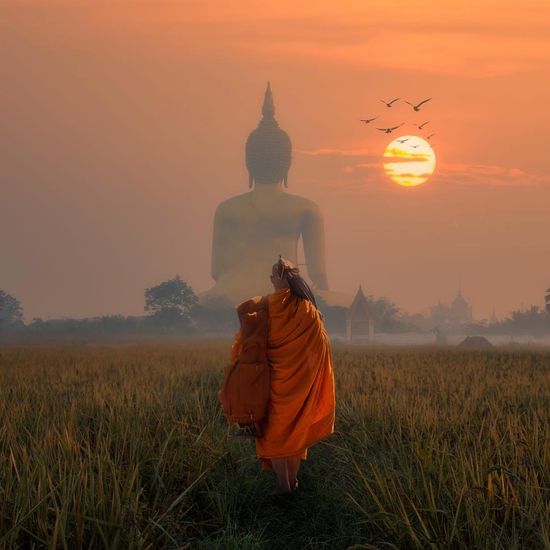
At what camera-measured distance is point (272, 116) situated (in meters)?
61.4

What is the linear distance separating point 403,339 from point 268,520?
64686mm

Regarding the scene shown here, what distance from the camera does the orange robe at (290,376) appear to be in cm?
625

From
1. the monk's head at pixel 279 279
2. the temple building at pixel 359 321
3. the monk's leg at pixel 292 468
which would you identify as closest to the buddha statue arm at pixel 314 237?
the temple building at pixel 359 321

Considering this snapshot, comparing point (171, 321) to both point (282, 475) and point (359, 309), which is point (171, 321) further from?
point (282, 475)

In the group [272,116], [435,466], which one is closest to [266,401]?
[435,466]

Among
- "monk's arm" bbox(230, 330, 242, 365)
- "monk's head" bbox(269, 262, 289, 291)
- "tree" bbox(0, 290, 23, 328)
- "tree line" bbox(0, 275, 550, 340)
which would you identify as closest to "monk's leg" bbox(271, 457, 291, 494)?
"monk's arm" bbox(230, 330, 242, 365)

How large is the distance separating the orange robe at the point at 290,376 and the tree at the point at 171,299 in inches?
2247

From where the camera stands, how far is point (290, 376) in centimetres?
627

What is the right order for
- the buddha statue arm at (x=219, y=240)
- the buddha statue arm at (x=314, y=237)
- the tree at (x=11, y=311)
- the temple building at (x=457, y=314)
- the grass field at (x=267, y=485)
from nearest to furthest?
the grass field at (x=267, y=485)
the buddha statue arm at (x=314, y=237)
the buddha statue arm at (x=219, y=240)
the tree at (x=11, y=311)
the temple building at (x=457, y=314)

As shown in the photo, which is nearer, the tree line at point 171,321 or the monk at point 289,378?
the monk at point 289,378

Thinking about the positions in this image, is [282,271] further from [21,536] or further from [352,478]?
[21,536]

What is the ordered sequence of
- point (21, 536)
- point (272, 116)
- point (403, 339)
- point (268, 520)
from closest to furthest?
point (21, 536)
point (268, 520)
point (272, 116)
point (403, 339)

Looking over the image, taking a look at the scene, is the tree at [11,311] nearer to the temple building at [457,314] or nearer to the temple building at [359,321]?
the temple building at [359,321]

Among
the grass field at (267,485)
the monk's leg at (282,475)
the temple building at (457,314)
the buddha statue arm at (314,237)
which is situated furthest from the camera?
the temple building at (457,314)
